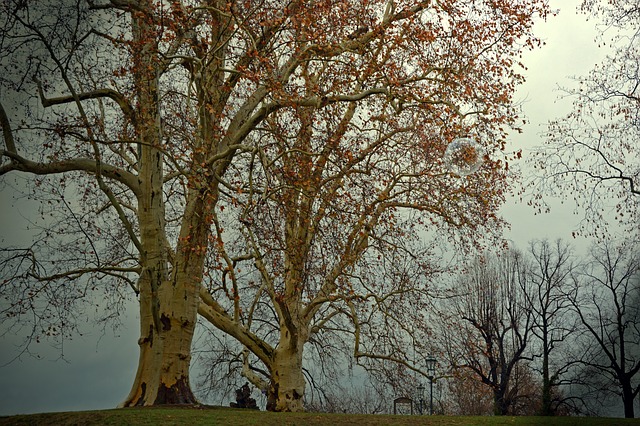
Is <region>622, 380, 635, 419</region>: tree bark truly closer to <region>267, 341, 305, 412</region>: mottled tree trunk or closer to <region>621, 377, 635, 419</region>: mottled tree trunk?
<region>621, 377, 635, 419</region>: mottled tree trunk

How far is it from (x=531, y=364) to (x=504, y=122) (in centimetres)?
2397

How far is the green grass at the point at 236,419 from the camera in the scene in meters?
11.2

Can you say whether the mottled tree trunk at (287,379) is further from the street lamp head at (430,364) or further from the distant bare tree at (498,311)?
the distant bare tree at (498,311)

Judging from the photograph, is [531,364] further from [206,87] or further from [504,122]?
[206,87]

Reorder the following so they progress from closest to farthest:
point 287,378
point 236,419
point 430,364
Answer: point 236,419 → point 287,378 → point 430,364

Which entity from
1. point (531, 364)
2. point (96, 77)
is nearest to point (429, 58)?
point (96, 77)

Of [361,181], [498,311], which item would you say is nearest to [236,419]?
[361,181]

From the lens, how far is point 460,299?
32.3 m

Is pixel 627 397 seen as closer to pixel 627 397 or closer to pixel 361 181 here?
pixel 627 397

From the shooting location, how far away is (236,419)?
1190 centimetres

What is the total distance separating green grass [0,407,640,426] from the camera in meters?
11.2

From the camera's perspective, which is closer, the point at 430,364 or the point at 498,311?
the point at 430,364

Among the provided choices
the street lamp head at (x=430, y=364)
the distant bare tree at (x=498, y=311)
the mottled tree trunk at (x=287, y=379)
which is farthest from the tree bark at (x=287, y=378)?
the distant bare tree at (x=498, y=311)

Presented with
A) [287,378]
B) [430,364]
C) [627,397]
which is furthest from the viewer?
[627,397]
